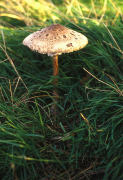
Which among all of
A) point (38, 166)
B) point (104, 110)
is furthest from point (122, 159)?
point (38, 166)

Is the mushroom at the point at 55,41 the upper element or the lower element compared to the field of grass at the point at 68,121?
upper

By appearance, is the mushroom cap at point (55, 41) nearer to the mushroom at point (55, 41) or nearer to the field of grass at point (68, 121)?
the mushroom at point (55, 41)

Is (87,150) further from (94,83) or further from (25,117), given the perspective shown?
(94,83)

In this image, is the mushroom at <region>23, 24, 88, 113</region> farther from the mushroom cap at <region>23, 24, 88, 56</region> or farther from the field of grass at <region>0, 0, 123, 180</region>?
the field of grass at <region>0, 0, 123, 180</region>

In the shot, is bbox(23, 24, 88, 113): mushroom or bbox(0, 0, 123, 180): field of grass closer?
bbox(0, 0, 123, 180): field of grass

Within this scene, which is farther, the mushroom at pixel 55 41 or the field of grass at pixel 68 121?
the mushroom at pixel 55 41

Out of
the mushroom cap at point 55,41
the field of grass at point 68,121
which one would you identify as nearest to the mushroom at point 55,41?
the mushroom cap at point 55,41

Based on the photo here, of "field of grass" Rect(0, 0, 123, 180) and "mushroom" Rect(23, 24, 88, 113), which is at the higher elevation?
"mushroom" Rect(23, 24, 88, 113)

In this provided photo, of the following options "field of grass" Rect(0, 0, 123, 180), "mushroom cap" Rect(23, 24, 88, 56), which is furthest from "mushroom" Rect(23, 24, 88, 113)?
"field of grass" Rect(0, 0, 123, 180)

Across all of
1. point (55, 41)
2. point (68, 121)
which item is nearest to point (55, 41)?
point (55, 41)
